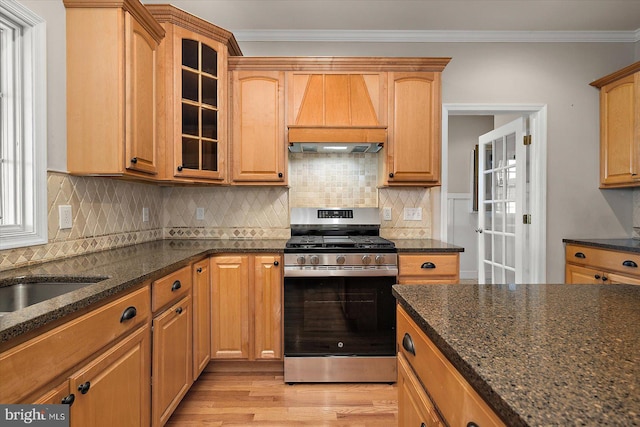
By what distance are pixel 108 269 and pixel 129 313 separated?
13.2 inches

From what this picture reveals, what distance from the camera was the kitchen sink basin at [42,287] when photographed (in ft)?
4.55

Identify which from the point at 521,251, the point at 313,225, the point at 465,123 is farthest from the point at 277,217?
the point at 465,123

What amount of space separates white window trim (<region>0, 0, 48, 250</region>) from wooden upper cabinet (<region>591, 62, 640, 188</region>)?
3958 mm

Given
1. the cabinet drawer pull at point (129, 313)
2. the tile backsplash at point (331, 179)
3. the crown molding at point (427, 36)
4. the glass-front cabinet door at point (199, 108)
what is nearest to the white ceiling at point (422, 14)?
the crown molding at point (427, 36)

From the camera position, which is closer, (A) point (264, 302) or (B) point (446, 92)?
(A) point (264, 302)

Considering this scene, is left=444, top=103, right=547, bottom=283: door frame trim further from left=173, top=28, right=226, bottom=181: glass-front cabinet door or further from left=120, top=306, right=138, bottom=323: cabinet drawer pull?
left=120, top=306, right=138, bottom=323: cabinet drawer pull

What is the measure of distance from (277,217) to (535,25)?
270cm

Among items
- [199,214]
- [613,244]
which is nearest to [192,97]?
[199,214]

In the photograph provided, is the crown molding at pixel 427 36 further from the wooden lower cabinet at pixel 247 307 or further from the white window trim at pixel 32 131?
the wooden lower cabinet at pixel 247 307

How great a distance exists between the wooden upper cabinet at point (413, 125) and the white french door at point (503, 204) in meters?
1.06

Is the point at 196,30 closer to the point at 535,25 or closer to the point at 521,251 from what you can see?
the point at 535,25

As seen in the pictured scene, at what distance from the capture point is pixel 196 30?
2414 mm

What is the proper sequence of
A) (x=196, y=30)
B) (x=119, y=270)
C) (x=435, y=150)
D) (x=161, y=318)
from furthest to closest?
1. (x=435, y=150)
2. (x=196, y=30)
3. (x=161, y=318)
4. (x=119, y=270)

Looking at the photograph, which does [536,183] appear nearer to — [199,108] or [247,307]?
[247,307]
